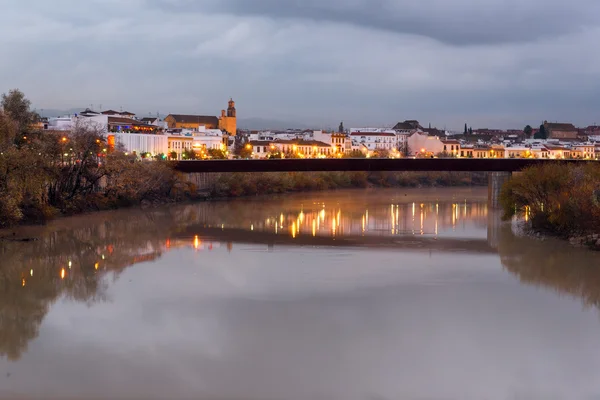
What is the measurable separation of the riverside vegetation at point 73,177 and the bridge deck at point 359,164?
2939 millimetres

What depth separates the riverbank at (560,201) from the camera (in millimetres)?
23281

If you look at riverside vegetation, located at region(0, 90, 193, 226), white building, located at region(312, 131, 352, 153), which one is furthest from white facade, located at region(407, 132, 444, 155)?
riverside vegetation, located at region(0, 90, 193, 226)

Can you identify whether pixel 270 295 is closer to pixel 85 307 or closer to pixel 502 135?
pixel 85 307

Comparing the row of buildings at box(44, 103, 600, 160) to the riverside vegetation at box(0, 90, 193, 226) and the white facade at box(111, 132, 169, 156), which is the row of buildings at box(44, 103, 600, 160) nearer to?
the white facade at box(111, 132, 169, 156)

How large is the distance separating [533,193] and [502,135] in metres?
117

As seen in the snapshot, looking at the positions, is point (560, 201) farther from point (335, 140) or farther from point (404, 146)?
point (404, 146)

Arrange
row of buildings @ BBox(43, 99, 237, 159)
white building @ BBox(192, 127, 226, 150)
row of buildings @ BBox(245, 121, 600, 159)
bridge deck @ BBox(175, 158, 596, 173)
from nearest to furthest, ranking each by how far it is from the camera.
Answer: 1. bridge deck @ BBox(175, 158, 596, 173)
2. row of buildings @ BBox(43, 99, 237, 159)
3. white building @ BBox(192, 127, 226, 150)
4. row of buildings @ BBox(245, 121, 600, 159)

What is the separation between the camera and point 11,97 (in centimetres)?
3862

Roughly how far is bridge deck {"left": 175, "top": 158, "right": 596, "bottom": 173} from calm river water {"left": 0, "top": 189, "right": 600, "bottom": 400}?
1389cm

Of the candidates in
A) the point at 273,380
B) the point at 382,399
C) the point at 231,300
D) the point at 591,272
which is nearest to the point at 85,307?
the point at 231,300

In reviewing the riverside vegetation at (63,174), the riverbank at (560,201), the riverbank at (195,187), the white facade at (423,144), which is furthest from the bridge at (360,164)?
the white facade at (423,144)

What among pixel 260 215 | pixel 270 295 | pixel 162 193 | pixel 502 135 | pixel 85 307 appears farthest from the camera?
pixel 502 135

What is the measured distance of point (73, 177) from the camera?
34.7m

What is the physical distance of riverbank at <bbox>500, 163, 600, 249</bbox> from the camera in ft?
76.4
